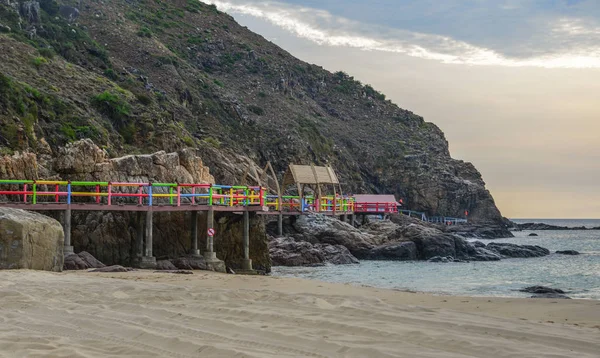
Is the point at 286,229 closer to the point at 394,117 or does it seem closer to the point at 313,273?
the point at 313,273

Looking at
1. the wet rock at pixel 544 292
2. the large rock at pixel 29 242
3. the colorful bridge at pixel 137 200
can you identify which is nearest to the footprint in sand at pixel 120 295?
the large rock at pixel 29 242

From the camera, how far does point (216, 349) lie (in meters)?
6.97

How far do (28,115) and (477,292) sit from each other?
24454mm

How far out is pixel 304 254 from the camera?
1414 inches

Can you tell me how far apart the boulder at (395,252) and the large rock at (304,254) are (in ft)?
9.16

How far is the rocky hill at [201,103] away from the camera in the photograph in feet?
144

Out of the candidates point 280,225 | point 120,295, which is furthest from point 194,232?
point 280,225

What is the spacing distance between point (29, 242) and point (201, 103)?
191 feet

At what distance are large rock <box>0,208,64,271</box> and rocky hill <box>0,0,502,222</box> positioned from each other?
15.0 metres

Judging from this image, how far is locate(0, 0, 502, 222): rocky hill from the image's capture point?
44.0 meters

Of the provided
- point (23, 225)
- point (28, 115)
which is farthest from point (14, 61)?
point (23, 225)

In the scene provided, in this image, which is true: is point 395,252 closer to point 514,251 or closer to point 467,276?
point 514,251

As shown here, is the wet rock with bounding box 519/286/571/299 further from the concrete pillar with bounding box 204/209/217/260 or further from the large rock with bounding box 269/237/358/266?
the large rock with bounding box 269/237/358/266

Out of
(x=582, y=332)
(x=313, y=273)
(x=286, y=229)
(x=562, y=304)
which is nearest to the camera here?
(x=582, y=332)
